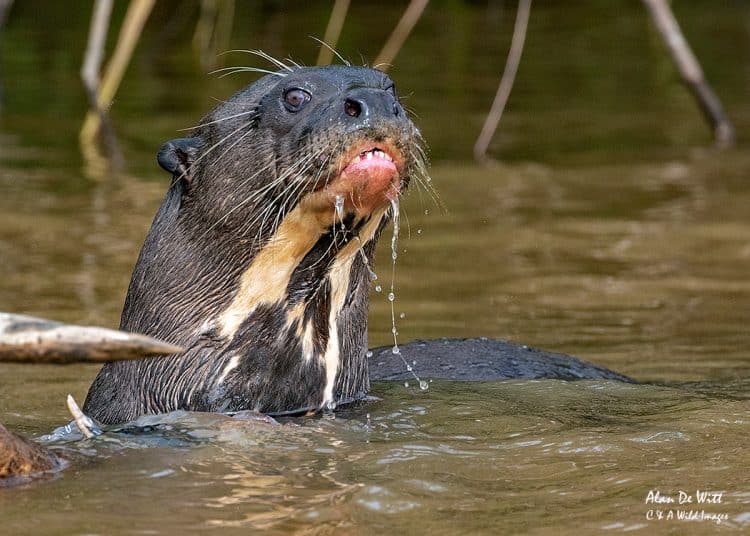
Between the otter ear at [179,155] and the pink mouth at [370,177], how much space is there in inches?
30.7

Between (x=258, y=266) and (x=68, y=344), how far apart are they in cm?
155

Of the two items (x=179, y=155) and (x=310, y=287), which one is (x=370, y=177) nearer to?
(x=310, y=287)

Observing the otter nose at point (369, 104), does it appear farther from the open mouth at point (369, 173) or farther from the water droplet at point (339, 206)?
the water droplet at point (339, 206)

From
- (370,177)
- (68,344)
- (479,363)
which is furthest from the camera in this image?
(479,363)

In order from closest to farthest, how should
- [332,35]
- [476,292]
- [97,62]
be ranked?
1. [476,292]
2. [97,62]
3. [332,35]

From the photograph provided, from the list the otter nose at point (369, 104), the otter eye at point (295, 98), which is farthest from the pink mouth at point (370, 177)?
the otter eye at point (295, 98)

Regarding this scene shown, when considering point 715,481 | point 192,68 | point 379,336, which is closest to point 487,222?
point 379,336

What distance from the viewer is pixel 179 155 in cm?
542

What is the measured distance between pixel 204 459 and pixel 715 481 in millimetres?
1494

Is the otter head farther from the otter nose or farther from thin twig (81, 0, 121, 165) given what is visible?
thin twig (81, 0, 121, 165)

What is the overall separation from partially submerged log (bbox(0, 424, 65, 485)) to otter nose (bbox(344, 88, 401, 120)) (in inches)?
55.5

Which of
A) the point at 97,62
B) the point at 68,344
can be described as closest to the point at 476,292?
the point at 97,62

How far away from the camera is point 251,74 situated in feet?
50.4

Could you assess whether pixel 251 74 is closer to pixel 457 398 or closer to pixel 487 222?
pixel 487 222
